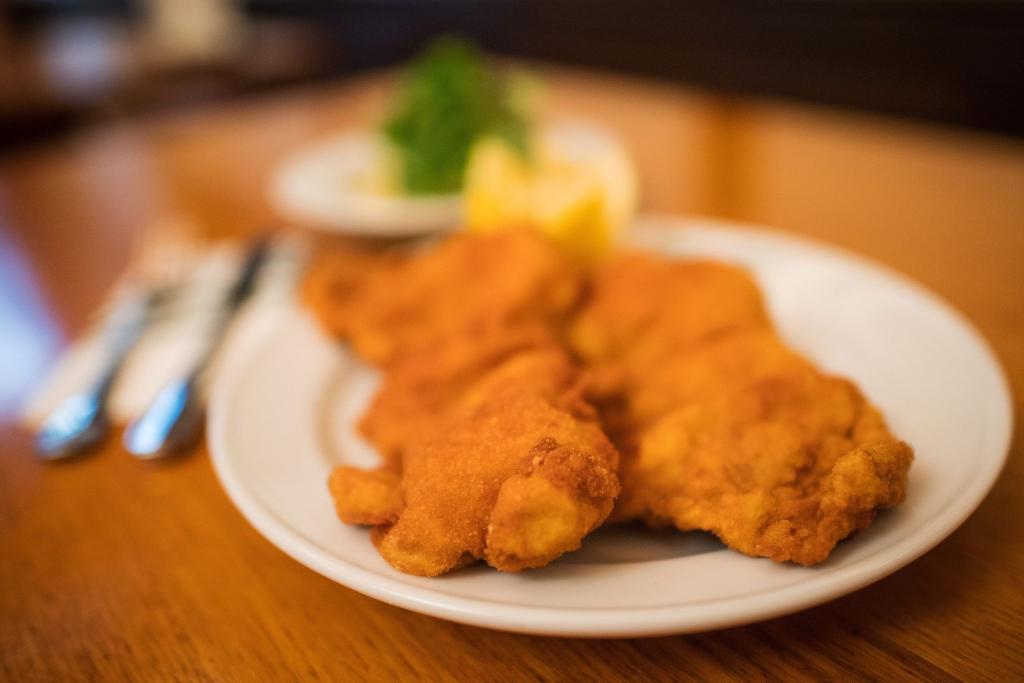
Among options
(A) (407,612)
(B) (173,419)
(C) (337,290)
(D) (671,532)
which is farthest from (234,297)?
(D) (671,532)

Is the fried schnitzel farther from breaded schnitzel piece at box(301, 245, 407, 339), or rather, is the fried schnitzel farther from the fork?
the fork

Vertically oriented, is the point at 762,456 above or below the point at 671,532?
above

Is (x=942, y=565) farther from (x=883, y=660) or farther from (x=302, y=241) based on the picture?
(x=302, y=241)

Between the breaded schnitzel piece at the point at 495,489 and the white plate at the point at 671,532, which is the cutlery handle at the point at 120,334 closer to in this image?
the white plate at the point at 671,532

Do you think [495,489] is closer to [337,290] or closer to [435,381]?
[435,381]

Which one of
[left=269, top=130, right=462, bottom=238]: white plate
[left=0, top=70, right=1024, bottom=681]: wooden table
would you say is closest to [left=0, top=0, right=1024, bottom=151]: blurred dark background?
[left=0, top=70, right=1024, bottom=681]: wooden table

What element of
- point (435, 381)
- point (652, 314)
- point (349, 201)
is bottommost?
point (349, 201)
